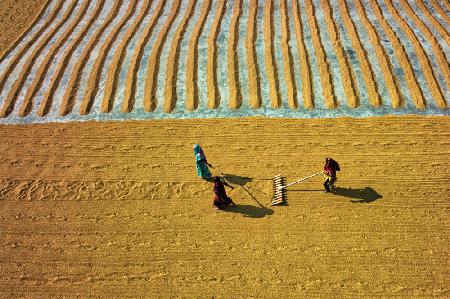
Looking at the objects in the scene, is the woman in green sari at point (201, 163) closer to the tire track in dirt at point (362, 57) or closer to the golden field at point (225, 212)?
the golden field at point (225, 212)

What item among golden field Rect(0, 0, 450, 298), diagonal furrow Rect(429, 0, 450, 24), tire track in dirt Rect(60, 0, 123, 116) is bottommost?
golden field Rect(0, 0, 450, 298)

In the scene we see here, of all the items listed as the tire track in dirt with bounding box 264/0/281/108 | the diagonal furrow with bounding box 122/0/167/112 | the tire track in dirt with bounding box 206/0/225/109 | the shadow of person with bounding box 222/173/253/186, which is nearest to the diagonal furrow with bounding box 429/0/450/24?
the tire track in dirt with bounding box 264/0/281/108

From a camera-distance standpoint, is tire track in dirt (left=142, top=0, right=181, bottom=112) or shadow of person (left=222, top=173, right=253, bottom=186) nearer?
shadow of person (left=222, top=173, right=253, bottom=186)

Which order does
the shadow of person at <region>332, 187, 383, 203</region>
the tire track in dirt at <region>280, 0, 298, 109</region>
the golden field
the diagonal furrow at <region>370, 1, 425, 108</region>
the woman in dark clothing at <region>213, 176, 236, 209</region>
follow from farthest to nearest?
the tire track in dirt at <region>280, 0, 298, 109</region> < the diagonal furrow at <region>370, 1, 425, 108</region> < the shadow of person at <region>332, 187, 383, 203</region> < the woman in dark clothing at <region>213, 176, 236, 209</region> < the golden field

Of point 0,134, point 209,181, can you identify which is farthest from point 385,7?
point 0,134

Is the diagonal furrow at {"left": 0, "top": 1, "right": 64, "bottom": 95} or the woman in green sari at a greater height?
the diagonal furrow at {"left": 0, "top": 1, "right": 64, "bottom": 95}

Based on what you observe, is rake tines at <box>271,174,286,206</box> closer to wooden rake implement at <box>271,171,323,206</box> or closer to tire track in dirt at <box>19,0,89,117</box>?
wooden rake implement at <box>271,171,323,206</box>
